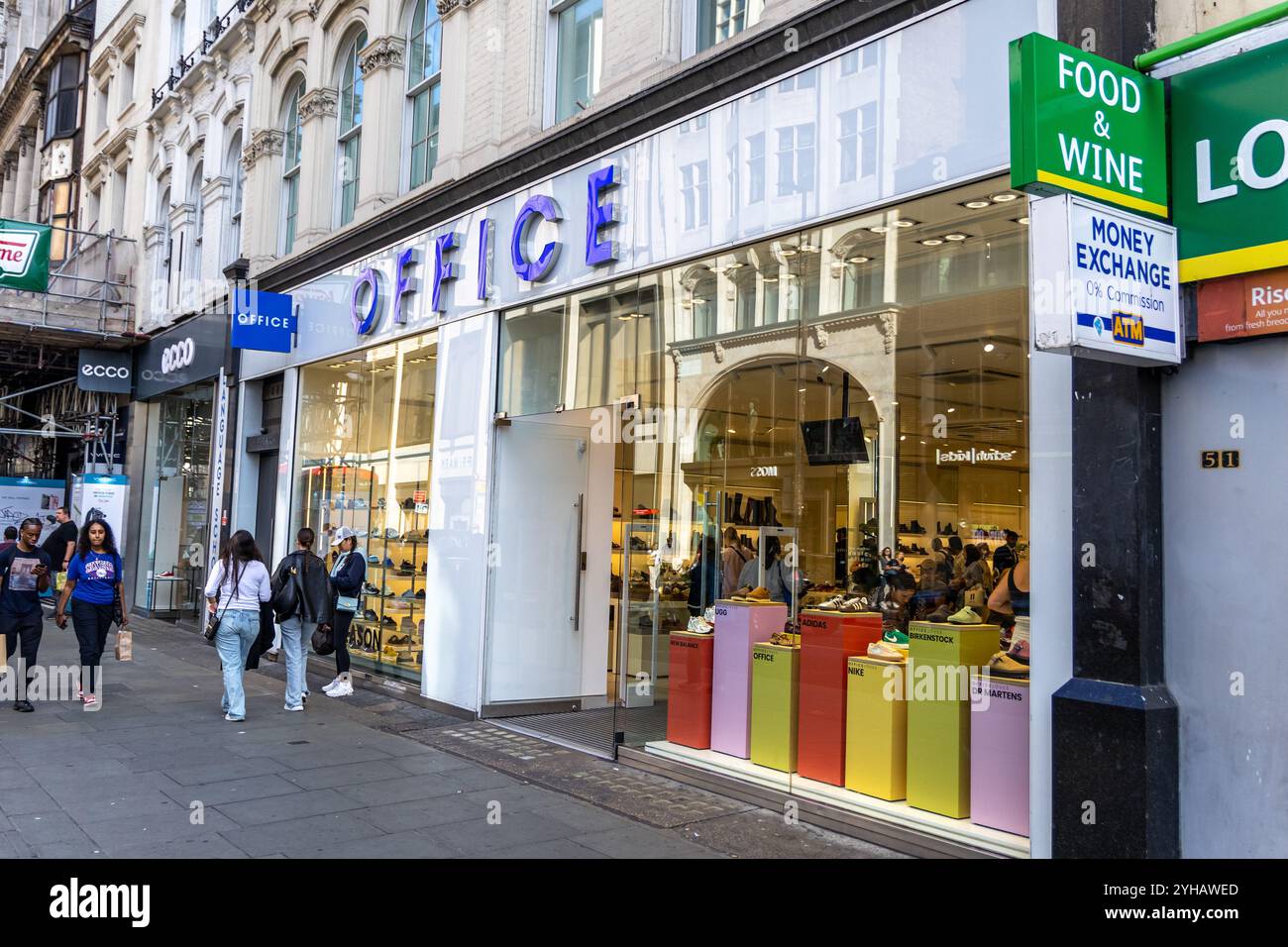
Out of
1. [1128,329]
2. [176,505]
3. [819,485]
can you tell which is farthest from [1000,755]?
[176,505]

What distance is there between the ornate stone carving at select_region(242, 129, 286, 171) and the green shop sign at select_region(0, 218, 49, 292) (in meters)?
3.95

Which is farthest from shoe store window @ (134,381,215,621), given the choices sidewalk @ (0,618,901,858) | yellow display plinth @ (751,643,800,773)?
yellow display plinth @ (751,643,800,773)

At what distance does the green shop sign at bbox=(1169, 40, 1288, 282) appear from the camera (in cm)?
513

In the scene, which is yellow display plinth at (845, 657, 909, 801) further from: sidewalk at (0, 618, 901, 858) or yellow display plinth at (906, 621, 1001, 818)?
sidewalk at (0, 618, 901, 858)

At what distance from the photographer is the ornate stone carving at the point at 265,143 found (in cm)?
1720

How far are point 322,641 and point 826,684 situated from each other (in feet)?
19.9

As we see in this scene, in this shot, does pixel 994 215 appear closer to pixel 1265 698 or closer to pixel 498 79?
pixel 1265 698

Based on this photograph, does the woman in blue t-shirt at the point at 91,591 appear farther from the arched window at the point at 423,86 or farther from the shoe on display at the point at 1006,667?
the shoe on display at the point at 1006,667

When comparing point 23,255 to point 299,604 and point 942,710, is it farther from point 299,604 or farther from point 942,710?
point 942,710

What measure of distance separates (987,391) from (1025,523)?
95 cm

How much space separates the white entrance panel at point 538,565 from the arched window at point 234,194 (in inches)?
404

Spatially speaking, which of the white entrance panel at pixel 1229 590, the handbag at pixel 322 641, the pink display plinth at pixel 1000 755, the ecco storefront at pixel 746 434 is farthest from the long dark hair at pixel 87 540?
the white entrance panel at pixel 1229 590
